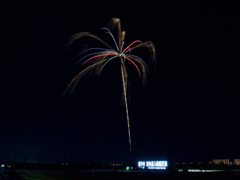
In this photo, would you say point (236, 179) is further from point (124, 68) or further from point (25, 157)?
point (25, 157)

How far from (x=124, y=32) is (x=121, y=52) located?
2.64 m

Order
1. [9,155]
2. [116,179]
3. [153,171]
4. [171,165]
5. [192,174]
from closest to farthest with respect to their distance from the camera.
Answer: [116,179] → [192,174] → [171,165] → [153,171] → [9,155]

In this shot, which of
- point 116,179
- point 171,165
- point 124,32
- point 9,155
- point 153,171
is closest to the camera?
point 124,32

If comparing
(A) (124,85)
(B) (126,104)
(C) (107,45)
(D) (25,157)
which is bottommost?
(D) (25,157)

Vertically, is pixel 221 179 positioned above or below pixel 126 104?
below

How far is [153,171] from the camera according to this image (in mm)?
70500

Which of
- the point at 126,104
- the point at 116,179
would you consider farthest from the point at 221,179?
the point at 126,104

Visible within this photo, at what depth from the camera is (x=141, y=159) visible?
73.5 metres

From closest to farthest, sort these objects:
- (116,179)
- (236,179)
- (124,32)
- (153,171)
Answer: (124,32) < (236,179) < (116,179) < (153,171)

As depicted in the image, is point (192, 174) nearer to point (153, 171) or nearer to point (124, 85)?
point (153, 171)

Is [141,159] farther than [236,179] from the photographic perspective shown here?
Yes

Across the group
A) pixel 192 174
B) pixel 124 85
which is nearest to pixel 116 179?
pixel 192 174

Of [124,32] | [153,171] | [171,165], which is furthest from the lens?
[153,171]

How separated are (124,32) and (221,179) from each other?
3035 cm
